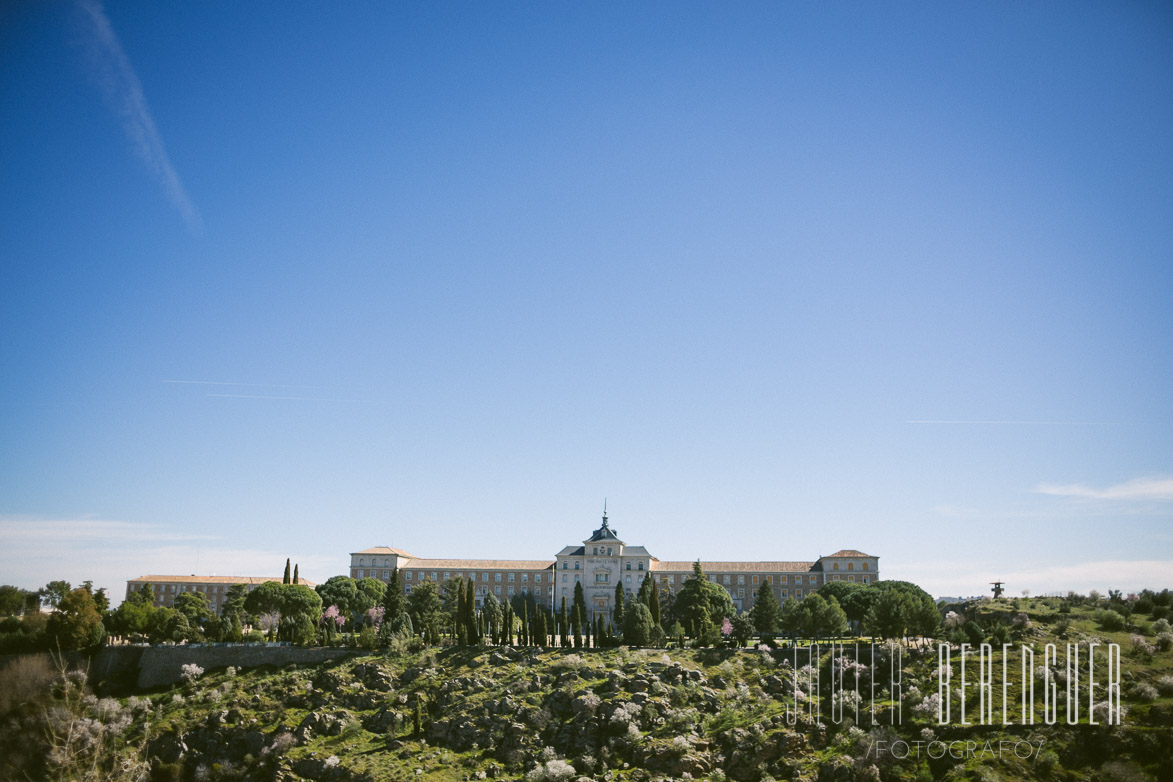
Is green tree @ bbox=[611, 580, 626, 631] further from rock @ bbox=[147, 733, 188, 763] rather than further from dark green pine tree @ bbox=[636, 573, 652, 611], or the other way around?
rock @ bbox=[147, 733, 188, 763]

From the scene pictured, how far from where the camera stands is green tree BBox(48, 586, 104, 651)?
2832 inches

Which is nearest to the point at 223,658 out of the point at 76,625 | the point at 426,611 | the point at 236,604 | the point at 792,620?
the point at 76,625

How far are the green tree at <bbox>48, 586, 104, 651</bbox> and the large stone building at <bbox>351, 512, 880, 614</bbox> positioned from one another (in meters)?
49.0

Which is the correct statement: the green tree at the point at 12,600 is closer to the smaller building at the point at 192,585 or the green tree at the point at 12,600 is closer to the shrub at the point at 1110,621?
the smaller building at the point at 192,585

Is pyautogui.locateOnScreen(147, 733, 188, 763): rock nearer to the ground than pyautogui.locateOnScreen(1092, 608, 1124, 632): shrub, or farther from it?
nearer to the ground

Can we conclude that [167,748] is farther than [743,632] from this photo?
No

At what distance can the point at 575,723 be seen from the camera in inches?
2130

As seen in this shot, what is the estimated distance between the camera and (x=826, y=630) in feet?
235

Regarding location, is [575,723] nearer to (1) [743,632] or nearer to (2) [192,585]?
(1) [743,632]

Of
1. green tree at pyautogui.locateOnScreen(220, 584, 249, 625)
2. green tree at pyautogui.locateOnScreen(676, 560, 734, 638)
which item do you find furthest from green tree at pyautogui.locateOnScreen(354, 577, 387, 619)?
green tree at pyautogui.locateOnScreen(676, 560, 734, 638)

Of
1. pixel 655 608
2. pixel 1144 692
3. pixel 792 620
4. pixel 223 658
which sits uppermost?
pixel 1144 692

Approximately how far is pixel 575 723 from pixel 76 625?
4903 centimetres

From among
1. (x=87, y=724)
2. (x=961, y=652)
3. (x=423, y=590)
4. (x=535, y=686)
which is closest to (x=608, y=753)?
(x=535, y=686)

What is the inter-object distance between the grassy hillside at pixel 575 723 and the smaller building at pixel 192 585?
63.4m
